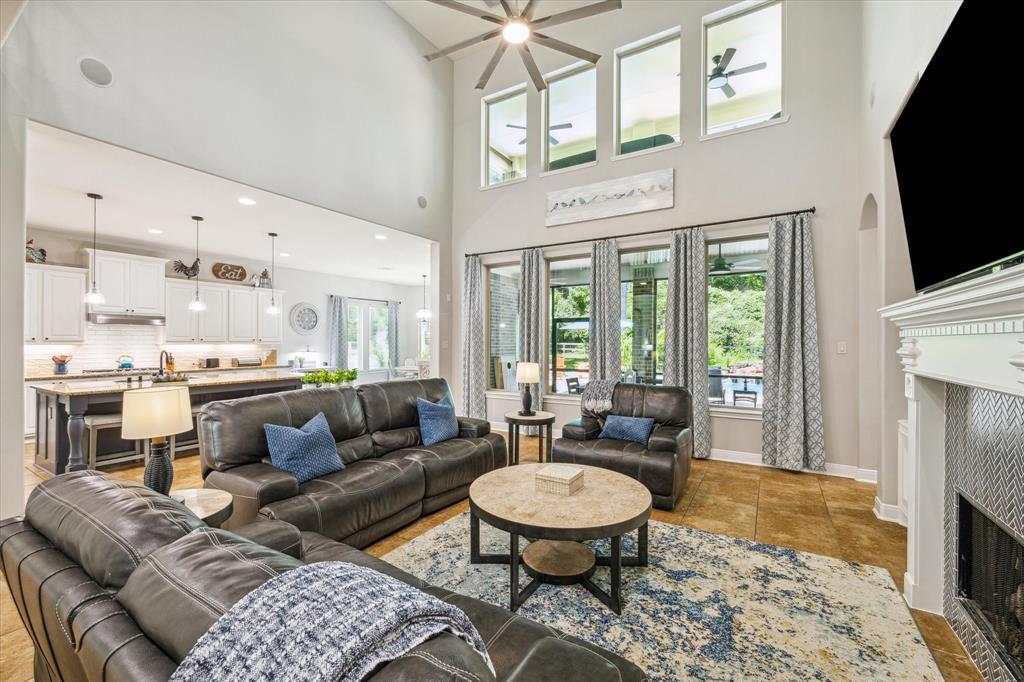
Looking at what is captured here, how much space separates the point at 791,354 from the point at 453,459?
3.48 metres

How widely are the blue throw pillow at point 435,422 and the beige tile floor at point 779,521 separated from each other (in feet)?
1.95

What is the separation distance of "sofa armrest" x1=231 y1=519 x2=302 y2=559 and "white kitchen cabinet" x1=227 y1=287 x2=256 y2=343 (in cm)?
733

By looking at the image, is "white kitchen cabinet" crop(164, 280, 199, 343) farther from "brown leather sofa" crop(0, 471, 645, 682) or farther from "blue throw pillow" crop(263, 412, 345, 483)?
"brown leather sofa" crop(0, 471, 645, 682)

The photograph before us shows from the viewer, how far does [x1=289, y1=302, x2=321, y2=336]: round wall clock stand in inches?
356

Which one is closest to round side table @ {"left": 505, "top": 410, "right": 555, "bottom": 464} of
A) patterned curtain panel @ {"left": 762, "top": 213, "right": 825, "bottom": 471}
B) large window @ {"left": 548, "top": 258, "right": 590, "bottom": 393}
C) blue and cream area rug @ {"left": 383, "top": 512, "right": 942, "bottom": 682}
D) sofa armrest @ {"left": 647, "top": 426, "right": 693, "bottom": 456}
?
sofa armrest @ {"left": 647, "top": 426, "right": 693, "bottom": 456}

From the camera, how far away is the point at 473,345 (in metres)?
6.34

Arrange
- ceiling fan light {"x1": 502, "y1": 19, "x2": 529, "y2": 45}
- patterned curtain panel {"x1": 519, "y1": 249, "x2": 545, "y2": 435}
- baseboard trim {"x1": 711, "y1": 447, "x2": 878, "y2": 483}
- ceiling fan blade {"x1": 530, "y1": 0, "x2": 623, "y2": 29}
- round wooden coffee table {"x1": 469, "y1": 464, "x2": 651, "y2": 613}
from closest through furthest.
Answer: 1. round wooden coffee table {"x1": 469, "y1": 464, "x2": 651, "y2": 613}
2. ceiling fan blade {"x1": 530, "y1": 0, "x2": 623, "y2": 29}
3. ceiling fan light {"x1": 502, "y1": 19, "x2": 529, "y2": 45}
4. baseboard trim {"x1": 711, "y1": 447, "x2": 878, "y2": 483}
5. patterned curtain panel {"x1": 519, "y1": 249, "x2": 545, "y2": 435}

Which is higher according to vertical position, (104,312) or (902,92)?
(902,92)

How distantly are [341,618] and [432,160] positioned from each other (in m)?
6.44

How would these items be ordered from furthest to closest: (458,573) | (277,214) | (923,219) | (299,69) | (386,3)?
(386,3)
(277,214)
(299,69)
(458,573)
(923,219)

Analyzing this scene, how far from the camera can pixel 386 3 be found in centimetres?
550

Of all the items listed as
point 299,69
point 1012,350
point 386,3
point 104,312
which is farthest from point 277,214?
point 1012,350

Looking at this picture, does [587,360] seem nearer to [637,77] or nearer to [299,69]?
[637,77]

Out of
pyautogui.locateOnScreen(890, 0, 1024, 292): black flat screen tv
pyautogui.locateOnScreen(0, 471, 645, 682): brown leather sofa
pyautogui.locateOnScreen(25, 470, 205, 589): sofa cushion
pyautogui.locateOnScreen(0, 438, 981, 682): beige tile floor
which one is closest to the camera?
pyautogui.locateOnScreen(0, 471, 645, 682): brown leather sofa
